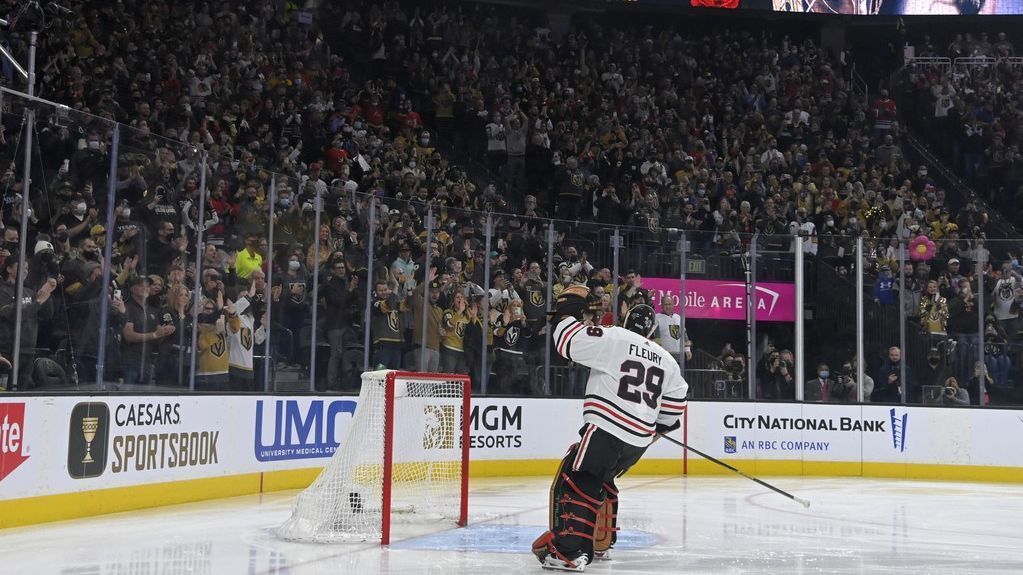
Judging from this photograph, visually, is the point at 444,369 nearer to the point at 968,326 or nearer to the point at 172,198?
the point at 172,198

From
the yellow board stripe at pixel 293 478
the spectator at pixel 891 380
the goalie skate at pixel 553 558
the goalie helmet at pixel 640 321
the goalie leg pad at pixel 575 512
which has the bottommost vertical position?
the yellow board stripe at pixel 293 478

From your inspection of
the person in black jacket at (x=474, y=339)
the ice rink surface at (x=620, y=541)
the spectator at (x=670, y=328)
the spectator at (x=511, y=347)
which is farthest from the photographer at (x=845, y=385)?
the person in black jacket at (x=474, y=339)

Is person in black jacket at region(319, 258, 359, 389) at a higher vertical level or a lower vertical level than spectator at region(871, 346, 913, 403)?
higher

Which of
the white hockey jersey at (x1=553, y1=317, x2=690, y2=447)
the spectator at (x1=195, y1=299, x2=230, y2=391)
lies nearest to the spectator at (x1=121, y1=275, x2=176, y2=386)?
the spectator at (x1=195, y1=299, x2=230, y2=391)

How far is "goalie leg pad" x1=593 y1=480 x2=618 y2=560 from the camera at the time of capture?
7.16 metres

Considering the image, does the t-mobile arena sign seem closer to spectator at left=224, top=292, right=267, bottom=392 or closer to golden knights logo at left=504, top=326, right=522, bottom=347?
golden knights logo at left=504, top=326, right=522, bottom=347

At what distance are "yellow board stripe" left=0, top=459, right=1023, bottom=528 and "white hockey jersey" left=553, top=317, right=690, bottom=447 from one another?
396 cm

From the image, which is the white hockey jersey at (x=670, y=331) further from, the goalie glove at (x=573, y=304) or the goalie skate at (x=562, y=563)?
the goalie skate at (x=562, y=563)

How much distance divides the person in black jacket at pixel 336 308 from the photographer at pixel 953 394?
24.1ft

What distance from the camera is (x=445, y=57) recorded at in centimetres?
2086

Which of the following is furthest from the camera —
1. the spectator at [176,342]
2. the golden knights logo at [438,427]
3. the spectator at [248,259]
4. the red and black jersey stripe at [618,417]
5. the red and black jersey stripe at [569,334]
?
the spectator at [248,259]

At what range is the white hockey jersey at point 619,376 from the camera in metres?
6.86

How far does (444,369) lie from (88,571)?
21.0 feet

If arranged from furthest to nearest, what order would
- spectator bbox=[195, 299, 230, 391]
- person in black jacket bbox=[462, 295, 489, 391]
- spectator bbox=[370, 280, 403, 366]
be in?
person in black jacket bbox=[462, 295, 489, 391] < spectator bbox=[370, 280, 403, 366] < spectator bbox=[195, 299, 230, 391]
